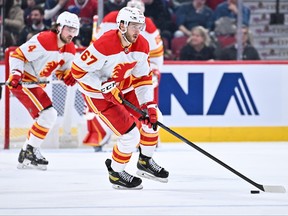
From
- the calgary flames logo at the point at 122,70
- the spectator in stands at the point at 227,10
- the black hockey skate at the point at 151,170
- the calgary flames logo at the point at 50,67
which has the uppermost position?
the calgary flames logo at the point at 122,70

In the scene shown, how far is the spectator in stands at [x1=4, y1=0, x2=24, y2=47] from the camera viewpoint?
10.0 m

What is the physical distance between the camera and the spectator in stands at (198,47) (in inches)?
414

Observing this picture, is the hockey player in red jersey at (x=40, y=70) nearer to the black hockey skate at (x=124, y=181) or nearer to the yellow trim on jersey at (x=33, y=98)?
the yellow trim on jersey at (x=33, y=98)

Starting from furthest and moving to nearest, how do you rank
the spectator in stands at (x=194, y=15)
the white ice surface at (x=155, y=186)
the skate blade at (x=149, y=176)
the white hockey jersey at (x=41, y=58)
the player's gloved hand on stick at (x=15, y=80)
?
the spectator in stands at (x=194, y=15) → the white hockey jersey at (x=41, y=58) → the player's gloved hand on stick at (x=15, y=80) → the skate blade at (x=149, y=176) → the white ice surface at (x=155, y=186)

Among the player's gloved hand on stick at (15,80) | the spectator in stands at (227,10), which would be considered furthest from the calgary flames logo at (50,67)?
the spectator in stands at (227,10)

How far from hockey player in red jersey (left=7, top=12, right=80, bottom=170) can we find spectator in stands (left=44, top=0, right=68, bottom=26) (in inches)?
86.8

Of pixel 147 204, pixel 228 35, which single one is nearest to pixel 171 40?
pixel 228 35

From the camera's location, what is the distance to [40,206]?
230 inches

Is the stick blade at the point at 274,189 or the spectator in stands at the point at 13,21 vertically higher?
the spectator in stands at the point at 13,21

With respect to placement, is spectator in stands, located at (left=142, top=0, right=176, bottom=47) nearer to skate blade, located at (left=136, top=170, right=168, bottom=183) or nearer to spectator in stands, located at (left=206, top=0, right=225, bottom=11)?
spectator in stands, located at (left=206, top=0, right=225, bottom=11)

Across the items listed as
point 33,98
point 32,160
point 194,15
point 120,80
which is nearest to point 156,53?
point 33,98

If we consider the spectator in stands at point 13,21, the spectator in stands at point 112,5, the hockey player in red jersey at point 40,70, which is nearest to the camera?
the hockey player in red jersey at point 40,70

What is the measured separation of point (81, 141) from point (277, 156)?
184 cm

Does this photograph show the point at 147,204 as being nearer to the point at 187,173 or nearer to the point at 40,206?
the point at 40,206
